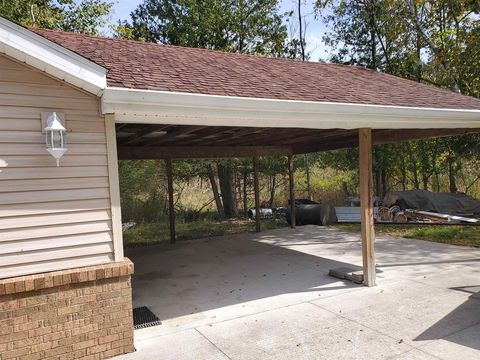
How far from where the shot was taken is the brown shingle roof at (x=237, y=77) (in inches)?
163

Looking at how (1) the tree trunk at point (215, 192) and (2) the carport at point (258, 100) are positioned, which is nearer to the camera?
(2) the carport at point (258, 100)

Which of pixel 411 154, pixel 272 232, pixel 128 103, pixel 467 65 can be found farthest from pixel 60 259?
pixel 411 154

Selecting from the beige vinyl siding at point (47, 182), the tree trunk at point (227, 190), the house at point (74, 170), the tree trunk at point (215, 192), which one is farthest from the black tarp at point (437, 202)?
the beige vinyl siding at point (47, 182)

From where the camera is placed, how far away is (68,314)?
11.5ft

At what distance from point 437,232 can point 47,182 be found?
917cm

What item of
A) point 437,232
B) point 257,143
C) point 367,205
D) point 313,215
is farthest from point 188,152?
point 437,232

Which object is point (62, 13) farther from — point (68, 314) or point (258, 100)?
point (68, 314)

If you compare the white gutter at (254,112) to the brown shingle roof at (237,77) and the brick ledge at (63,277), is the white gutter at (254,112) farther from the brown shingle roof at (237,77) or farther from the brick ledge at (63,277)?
the brick ledge at (63,277)

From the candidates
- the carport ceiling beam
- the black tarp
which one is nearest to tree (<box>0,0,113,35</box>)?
the carport ceiling beam

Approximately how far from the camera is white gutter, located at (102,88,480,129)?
3.58 metres

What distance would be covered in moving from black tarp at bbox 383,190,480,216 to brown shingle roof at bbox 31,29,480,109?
20.9 ft

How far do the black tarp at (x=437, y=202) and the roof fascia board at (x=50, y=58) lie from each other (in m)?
11.5

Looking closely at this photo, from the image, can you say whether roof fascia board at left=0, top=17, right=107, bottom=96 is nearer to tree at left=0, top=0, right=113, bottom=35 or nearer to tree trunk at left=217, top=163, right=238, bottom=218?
tree at left=0, top=0, right=113, bottom=35

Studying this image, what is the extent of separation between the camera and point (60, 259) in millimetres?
3500
